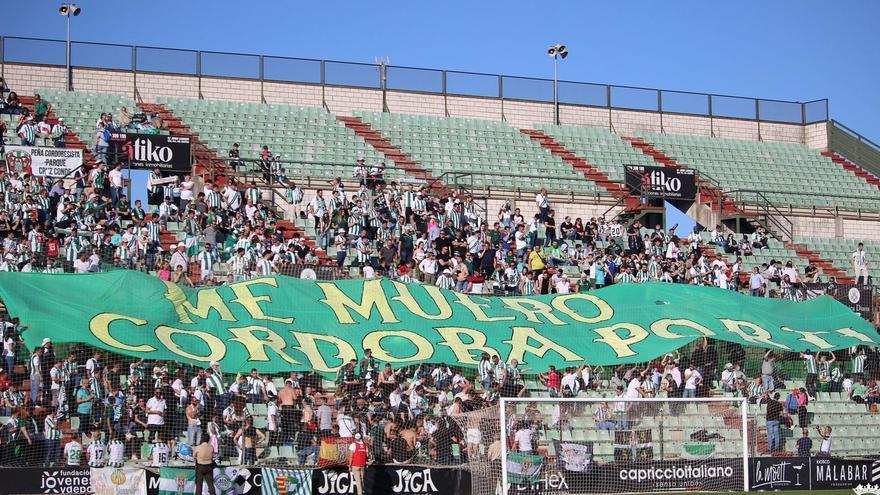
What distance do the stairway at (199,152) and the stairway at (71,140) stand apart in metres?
2.70

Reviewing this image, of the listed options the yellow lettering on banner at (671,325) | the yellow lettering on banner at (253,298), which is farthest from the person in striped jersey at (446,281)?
the yellow lettering on banner at (253,298)

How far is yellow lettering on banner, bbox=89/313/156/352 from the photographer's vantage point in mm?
23719

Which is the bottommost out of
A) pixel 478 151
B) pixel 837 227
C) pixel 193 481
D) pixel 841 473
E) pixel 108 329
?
pixel 841 473

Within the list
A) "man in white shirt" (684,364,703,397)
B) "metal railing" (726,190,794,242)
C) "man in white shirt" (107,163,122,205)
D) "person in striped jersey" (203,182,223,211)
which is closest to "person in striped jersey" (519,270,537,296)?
"man in white shirt" (684,364,703,397)

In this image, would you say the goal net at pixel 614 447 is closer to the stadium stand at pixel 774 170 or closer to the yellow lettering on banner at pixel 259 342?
the yellow lettering on banner at pixel 259 342

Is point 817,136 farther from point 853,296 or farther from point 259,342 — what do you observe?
point 259,342

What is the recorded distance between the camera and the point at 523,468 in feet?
74.5

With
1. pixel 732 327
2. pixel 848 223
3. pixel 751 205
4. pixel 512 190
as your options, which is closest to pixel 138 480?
pixel 732 327

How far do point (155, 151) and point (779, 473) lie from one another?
1870cm

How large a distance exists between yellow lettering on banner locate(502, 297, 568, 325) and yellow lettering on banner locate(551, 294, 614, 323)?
343mm

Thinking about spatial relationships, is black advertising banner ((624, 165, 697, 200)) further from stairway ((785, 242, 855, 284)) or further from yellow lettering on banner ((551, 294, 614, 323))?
yellow lettering on banner ((551, 294, 614, 323))

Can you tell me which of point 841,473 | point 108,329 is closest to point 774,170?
point 841,473

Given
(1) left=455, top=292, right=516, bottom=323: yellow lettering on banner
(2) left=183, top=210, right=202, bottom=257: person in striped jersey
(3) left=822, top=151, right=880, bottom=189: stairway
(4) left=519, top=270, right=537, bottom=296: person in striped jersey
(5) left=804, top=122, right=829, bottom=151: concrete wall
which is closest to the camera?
(1) left=455, top=292, right=516, bottom=323: yellow lettering on banner

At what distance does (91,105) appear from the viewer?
40.2 meters
